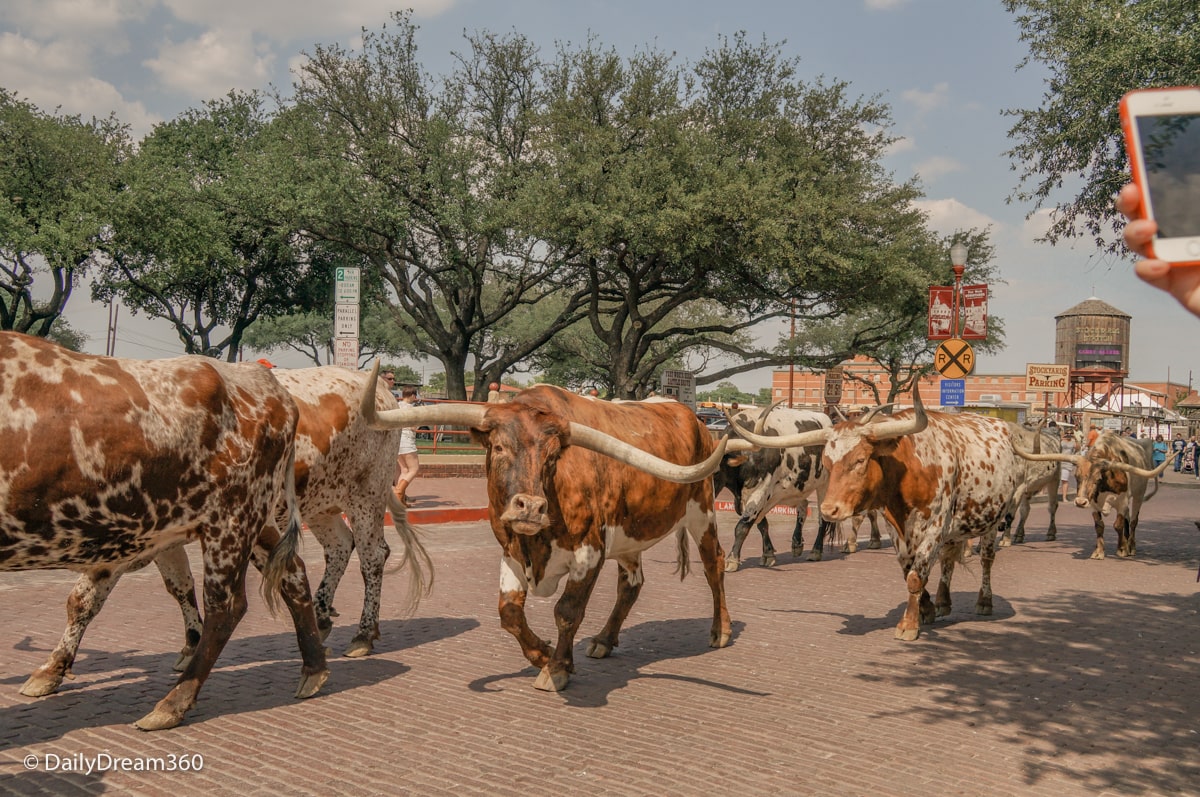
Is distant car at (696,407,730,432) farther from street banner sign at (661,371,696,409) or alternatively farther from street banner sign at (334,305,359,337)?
street banner sign at (334,305,359,337)

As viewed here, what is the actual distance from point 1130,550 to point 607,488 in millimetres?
11160

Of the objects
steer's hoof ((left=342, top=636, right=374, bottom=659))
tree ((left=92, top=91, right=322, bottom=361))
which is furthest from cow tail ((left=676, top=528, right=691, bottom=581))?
tree ((left=92, top=91, right=322, bottom=361))

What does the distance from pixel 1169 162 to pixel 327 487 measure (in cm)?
587

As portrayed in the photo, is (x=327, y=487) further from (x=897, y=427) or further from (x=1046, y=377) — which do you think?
(x=1046, y=377)

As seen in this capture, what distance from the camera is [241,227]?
32.2m

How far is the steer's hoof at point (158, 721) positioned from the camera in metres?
5.04

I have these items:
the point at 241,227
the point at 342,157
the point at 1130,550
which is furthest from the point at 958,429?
the point at 241,227

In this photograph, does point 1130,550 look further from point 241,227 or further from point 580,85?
point 241,227

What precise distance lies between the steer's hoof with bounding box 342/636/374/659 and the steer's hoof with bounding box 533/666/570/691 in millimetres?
1557

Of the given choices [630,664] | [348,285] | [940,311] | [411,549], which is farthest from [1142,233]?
[940,311]

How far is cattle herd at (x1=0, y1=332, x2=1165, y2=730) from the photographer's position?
4809 mm

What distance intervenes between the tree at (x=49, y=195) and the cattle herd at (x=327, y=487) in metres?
29.9

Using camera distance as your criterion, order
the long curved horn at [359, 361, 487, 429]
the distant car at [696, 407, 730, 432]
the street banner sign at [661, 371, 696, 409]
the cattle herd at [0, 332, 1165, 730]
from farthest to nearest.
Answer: the distant car at [696, 407, 730, 432], the street banner sign at [661, 371, 696, 409], the long curved horn at [359, 361, 487, 429], the cattle herd at [0, 332, 1165, 730]

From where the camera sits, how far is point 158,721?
5.06m
